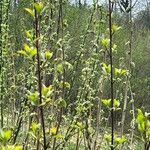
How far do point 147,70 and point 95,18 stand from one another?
655 inches

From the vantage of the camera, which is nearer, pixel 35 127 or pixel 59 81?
pixel 35 127

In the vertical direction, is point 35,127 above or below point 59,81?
below

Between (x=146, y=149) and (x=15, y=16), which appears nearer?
Result: (x=146, y=149)

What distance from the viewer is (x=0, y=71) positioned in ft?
11.0

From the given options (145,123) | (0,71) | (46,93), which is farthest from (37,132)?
→ (0,71)

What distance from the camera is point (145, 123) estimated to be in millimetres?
1788

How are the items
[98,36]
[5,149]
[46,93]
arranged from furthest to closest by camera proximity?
[98,36] → [46,93] → [5,149]

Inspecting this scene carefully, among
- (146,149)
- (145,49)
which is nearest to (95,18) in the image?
(146,149)

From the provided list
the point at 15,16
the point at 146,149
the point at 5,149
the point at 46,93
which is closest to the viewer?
the point at 146,149

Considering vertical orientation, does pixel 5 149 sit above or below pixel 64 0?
below

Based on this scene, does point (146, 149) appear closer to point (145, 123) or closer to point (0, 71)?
point (145, 123)

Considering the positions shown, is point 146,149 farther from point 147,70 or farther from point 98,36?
point 147,70

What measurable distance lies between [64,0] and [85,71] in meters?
0.62

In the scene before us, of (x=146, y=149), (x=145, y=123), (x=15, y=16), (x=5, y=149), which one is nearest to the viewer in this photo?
(x=146, y=149)
